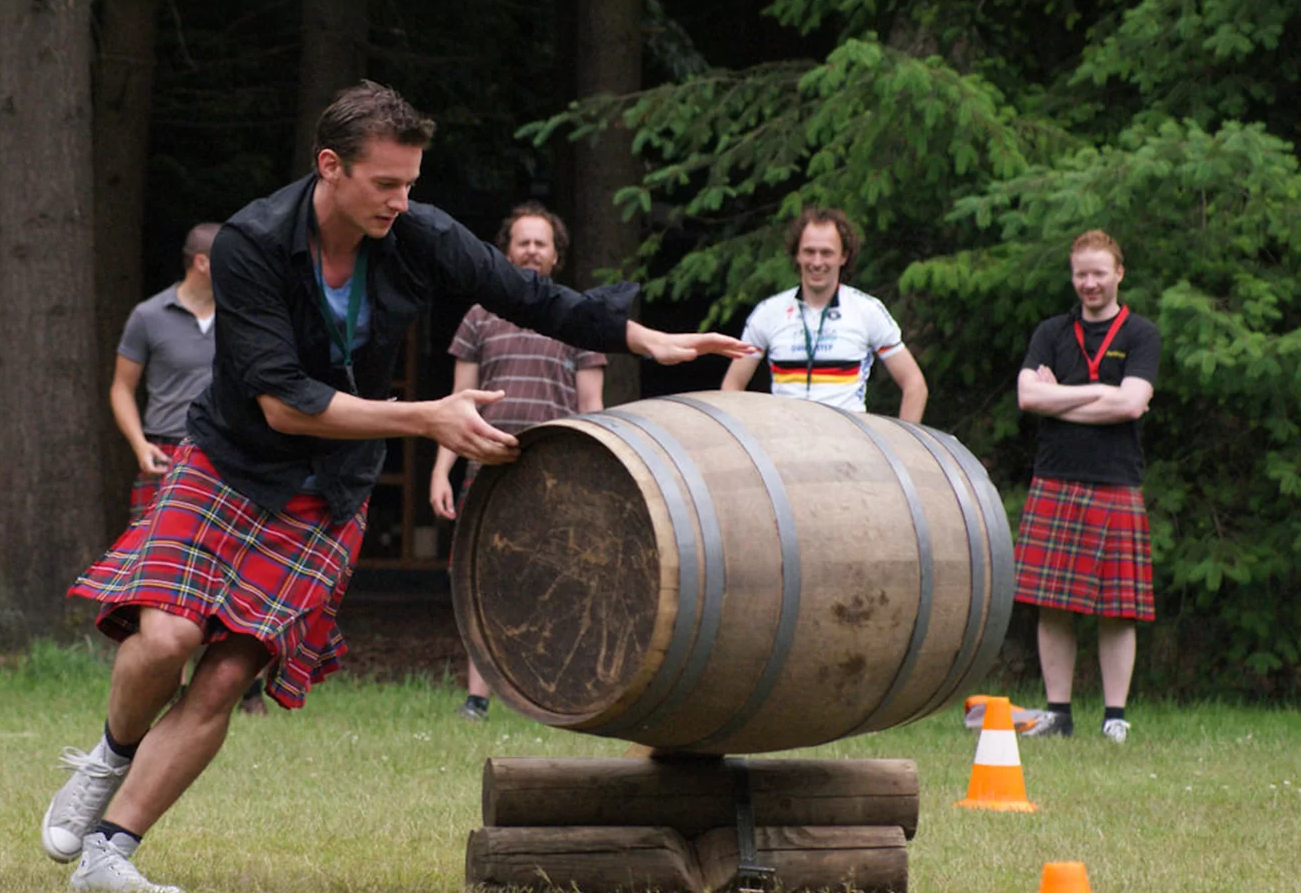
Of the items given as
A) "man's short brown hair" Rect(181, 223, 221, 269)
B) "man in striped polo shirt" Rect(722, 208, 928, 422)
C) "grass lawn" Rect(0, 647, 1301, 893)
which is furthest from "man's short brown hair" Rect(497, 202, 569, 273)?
"grass lawn" Rect(0, 647, 1301, 893)

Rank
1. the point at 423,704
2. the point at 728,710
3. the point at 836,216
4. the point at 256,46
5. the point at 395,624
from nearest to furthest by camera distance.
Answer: the point at 728,710
the point at 836,216
the point at 423,704
the point at 395,624
the point at 256,46

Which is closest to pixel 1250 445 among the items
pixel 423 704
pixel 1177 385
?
pixel 1177 385

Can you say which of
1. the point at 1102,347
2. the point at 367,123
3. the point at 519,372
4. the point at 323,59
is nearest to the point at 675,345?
the point at 367,123

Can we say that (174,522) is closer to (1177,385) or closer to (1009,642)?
(1177,385)

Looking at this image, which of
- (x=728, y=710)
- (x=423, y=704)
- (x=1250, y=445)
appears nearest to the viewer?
(x=728, y=710)

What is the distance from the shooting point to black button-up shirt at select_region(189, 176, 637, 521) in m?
4.54

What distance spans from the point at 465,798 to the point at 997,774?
1.72 meters

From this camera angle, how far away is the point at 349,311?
15.3 feet

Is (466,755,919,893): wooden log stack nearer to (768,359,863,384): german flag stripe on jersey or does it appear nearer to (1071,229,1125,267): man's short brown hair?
(768,359,863,384): german flag stripe on jersey

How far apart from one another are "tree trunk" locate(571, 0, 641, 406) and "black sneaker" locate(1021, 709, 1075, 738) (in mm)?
4295

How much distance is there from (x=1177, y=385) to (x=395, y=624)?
7499 millimetres

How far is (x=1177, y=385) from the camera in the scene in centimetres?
933

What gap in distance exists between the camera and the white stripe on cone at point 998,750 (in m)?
6.29

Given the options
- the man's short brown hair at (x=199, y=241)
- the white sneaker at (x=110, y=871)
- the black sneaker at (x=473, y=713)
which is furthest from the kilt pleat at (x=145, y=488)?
the white sneaker at (x=110, y=871)
